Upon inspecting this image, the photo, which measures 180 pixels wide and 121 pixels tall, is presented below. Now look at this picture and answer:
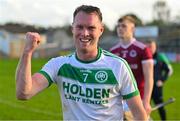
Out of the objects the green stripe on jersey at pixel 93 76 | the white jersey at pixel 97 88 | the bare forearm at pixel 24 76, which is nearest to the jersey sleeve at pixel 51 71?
the white jersey at pixel 97 88

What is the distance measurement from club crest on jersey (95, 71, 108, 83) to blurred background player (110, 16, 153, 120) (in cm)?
308

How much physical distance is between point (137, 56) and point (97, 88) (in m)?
3.39

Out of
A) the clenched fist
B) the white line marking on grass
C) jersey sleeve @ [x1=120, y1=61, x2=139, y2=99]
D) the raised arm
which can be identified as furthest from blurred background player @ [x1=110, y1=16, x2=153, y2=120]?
the white line marking on grass

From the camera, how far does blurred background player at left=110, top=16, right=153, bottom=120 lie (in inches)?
290

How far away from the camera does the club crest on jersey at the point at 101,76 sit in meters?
4.29

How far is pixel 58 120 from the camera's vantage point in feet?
45.5

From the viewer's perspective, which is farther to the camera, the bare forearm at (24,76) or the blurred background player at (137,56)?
the blurred background player at (137,56)

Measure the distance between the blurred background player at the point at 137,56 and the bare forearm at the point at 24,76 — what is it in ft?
11.4

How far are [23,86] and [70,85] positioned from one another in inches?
18.3

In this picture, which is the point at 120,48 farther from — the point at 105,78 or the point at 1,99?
the point at 1,99

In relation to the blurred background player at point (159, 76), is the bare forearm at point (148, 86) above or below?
above

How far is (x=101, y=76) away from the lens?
4.30 meters

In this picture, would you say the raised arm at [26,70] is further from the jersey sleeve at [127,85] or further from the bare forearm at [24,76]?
the jersey sleeve at [127,85]

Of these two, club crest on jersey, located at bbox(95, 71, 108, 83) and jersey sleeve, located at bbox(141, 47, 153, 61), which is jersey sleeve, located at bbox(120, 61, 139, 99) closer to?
club crest on jersey, located at bbox(95, 71, 108, 83)
